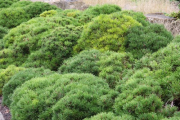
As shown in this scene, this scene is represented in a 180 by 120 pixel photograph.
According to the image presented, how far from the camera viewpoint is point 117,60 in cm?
596

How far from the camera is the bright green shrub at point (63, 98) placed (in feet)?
14.9

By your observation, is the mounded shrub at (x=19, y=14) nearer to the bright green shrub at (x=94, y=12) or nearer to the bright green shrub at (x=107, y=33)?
the bright green shrub at (x=94, y=12)

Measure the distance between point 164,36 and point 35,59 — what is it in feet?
14.1

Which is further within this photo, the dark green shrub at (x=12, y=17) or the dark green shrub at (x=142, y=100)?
the dark green shrub at (x=12, y=17)

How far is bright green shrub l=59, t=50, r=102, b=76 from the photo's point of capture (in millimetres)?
6145

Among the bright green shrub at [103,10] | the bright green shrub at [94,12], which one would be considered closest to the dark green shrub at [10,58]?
the bright green shrub at [94,12]

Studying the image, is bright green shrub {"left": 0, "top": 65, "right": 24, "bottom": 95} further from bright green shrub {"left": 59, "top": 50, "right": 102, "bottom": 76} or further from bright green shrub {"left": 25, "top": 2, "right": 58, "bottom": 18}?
bright green shrub {"left": 25, "top": 2, "right": 58, "bottom": 18}

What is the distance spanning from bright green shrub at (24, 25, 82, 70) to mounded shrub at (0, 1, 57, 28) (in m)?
5.30

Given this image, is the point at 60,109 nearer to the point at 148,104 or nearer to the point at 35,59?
the point at 148,104

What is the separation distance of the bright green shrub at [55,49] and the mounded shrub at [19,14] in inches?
209

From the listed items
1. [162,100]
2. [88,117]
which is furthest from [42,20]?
[162,100]

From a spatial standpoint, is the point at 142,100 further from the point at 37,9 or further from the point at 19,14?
the point at 19,14

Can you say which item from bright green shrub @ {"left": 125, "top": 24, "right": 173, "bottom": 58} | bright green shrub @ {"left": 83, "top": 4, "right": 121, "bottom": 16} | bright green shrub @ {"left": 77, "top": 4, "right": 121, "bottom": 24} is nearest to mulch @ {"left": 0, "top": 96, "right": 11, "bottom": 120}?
bright green shrub @ {"left": 125, "top": 24, "right": 173, "bottom": 58}

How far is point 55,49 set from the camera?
763 centimetres
